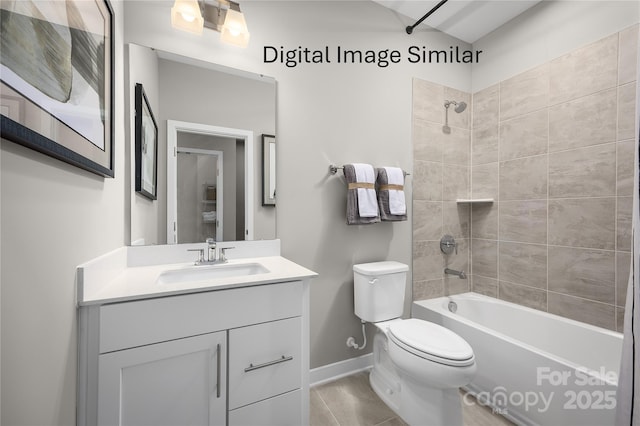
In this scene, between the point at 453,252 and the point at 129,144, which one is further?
the point at 453,252

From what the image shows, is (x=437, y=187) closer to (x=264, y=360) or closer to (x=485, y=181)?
(x=485, y=181)

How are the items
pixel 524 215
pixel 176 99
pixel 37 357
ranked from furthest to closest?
pixel 524 215 → pixel 176 99 → pixel 37 357

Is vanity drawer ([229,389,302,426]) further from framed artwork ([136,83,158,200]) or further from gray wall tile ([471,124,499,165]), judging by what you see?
gray wall tile ([471,124,499,165])

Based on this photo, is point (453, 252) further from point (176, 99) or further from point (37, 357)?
point (37, 357)

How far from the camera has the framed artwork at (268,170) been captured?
1.64 metres

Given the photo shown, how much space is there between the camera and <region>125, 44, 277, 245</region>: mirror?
140 centimetres

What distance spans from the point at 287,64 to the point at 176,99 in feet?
2.28

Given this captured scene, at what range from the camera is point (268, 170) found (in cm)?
165

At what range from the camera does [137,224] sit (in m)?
1.37

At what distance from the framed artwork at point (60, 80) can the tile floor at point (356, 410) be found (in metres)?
1.60

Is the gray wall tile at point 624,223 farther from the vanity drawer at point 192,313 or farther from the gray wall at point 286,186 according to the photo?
the vanity drawer at point 192,313

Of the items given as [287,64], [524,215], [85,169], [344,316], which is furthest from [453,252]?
[85,169]

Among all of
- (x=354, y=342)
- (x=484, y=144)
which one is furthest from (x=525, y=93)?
(x=354, y=342)

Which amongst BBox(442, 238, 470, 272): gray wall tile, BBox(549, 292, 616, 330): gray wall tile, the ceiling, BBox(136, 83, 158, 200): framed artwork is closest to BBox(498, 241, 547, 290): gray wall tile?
BBox(549, 292, 616, 330): gray wall tile
